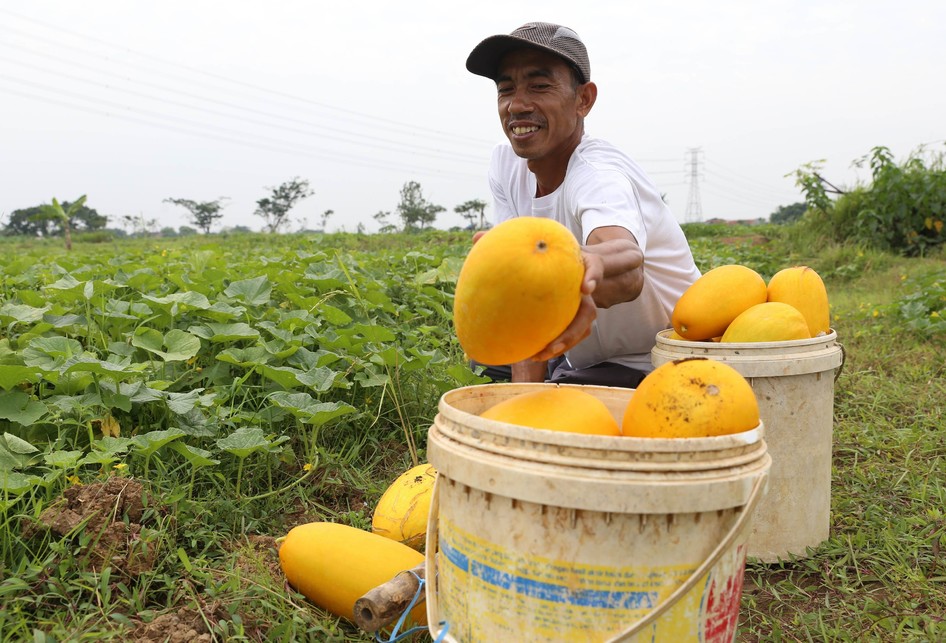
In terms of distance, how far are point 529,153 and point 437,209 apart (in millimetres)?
32239

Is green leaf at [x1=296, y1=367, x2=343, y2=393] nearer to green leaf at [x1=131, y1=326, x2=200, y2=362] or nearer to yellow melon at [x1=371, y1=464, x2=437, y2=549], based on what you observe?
green leaf at [x1=131, y1=326, x2=200, y2=362]

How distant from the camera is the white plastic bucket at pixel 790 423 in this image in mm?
2229

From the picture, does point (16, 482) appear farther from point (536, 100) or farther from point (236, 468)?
point (536, 100)

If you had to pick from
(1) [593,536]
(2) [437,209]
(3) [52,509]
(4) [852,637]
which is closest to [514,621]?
(1) [593,536]

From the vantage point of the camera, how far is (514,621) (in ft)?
4.25

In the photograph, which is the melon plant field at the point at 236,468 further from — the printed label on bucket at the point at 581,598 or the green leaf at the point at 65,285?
the printed label on bucket at the point at 581,598

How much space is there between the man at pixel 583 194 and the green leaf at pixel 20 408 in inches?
64.4

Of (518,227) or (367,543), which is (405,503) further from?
(518,227)

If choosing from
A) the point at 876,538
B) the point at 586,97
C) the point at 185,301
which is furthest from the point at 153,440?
the point at 876,538

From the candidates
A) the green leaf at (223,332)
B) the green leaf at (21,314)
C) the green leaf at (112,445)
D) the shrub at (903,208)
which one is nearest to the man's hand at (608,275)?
the green leaf at (112,445)

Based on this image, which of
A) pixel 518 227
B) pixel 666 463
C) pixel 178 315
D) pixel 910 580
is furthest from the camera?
pixel 178 315

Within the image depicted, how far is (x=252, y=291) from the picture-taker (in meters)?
3.79

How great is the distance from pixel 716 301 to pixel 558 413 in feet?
3.80

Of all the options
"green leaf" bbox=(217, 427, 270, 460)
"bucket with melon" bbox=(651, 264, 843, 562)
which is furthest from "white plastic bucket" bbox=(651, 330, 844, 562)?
"green leaf" bbox=(217, 427, 270, 460)
